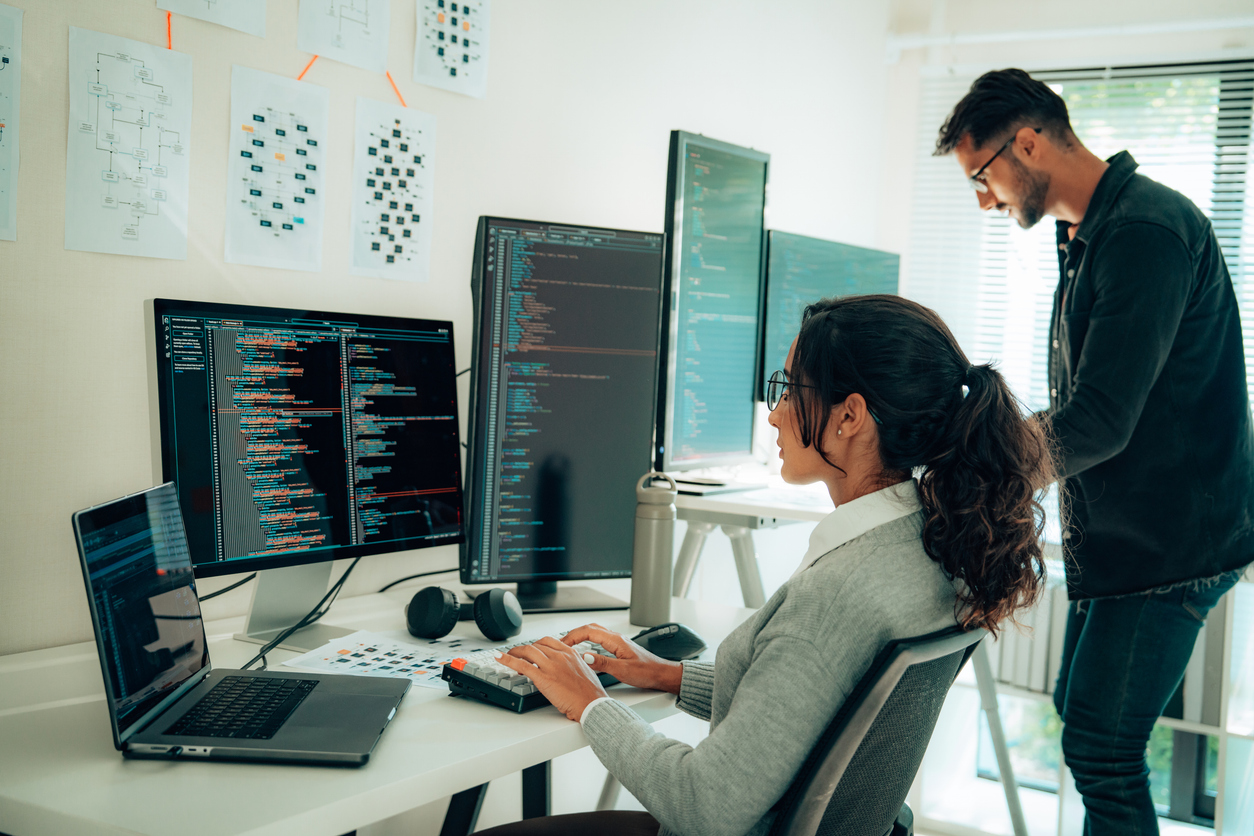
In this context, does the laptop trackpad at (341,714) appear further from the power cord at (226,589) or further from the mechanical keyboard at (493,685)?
the power cord at (226,589)

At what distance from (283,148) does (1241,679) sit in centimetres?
297

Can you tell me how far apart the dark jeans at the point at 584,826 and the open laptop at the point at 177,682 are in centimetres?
32

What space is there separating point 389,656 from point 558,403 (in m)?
0.56

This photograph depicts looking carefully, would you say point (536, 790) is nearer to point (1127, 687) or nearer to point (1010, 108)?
point (1127, 687)

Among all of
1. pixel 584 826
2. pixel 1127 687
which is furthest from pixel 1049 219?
pixel 584 826

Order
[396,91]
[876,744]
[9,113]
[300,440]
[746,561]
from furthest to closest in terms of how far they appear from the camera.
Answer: [746,561], [396,91], [300,440], [9,113], [876,744]

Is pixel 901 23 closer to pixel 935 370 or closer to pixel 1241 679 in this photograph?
pixel 1241 679

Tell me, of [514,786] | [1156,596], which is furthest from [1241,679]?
[514,786]

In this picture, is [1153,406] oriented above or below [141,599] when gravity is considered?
above

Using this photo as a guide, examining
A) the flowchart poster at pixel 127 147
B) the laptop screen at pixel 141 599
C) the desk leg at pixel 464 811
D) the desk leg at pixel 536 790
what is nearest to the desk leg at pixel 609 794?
the desk leg at pixel 536 790

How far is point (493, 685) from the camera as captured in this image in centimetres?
107

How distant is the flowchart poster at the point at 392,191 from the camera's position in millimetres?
1608

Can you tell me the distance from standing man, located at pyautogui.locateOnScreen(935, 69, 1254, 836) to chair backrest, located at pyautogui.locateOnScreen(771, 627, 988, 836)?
32.7 inches

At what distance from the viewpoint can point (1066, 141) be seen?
1.74 metres
